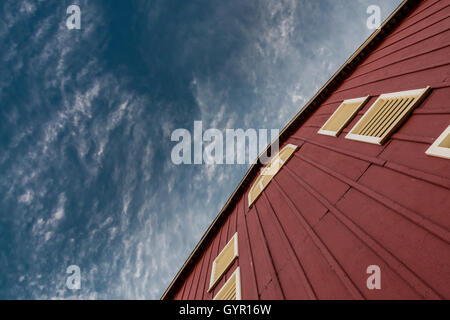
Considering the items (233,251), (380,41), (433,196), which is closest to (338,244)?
(433,196)

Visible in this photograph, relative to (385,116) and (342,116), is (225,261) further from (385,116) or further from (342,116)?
(385,116)

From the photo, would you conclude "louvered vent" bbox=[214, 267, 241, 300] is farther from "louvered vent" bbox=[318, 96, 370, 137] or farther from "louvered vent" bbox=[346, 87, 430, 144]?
"louvered vent" bbox=[318, 96, 370, 137]

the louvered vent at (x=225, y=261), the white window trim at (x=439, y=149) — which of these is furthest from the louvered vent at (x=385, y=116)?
the louvered vent at (x=225, y=261)

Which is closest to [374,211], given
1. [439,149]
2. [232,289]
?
[439,149]

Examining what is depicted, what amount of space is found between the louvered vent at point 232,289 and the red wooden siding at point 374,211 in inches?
7.2

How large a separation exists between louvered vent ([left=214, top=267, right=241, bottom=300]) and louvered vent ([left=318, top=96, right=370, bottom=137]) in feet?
15.1

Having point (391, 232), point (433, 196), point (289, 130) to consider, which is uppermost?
point (289, 130)

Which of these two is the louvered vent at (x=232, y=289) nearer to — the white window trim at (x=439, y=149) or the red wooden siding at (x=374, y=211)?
the red wooden siding at (x=374, y=211)

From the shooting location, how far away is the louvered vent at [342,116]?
6391mm

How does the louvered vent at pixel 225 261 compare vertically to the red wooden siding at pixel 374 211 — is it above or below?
below

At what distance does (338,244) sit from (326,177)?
81.0 inches

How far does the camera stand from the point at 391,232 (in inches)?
119

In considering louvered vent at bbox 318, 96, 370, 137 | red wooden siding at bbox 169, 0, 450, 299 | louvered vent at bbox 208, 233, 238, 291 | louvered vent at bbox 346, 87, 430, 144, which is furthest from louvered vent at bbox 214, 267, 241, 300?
louvered vent at bbox 318, 96, 370, 137
